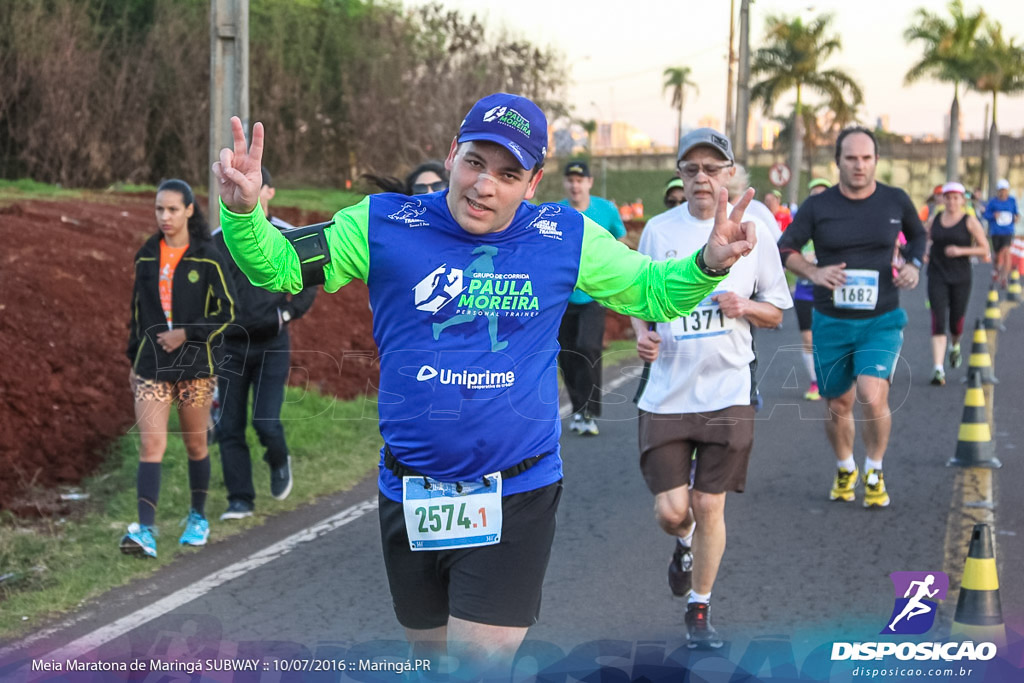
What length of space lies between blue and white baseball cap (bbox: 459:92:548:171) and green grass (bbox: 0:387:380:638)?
11.0 ft

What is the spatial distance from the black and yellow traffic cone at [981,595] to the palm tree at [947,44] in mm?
60789

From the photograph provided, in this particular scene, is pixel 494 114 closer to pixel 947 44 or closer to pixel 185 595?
pixel 185 595

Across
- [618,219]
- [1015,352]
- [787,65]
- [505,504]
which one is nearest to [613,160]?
[787,65]

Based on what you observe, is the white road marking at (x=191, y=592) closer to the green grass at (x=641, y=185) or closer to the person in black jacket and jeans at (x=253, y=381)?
the person in black jacket and jeans at (x=253, y=381)

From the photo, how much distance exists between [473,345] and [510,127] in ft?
2.07

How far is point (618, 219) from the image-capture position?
982 centimetres

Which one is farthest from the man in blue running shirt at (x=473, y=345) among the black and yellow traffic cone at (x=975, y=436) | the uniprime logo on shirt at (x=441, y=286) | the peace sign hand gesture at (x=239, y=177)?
the black and yellow traffic cone at (x=975, y=436)

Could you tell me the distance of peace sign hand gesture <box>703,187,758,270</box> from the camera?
3424 mm

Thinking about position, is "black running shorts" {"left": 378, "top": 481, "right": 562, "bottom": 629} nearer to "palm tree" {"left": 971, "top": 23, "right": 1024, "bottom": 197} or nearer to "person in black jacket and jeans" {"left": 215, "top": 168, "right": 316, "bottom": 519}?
"person in black jacket and jeans" {"left": 215, "top": 168, "right": 316, "bottom": 519}

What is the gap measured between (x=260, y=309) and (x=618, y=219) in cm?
338

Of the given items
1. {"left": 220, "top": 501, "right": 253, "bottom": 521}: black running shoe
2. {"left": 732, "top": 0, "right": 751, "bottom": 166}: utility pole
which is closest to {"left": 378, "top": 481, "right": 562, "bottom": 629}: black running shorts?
{"left": 220, "top": 501, "right": 253, "bottom": 521}: black running shoe

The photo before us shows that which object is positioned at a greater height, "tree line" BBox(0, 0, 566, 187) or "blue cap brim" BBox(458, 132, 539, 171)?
"tree line" BBox(0, 0, 566, 187)

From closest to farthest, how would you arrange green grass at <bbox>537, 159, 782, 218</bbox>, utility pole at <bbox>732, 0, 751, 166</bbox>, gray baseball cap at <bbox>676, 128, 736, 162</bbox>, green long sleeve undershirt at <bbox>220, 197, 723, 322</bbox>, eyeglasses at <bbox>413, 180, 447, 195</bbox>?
green long sleeve undershirt at <bbox>220, 197, 723, 322</bbox>, gray baseball cap at <bbox>676, 128, 736, 162</bbox>, eyeglasses at <bbox>413, 180, 447, 195</bbox>, utility pole at <bbox>732, 0, 751, 166</bbox>, green grass at <bbox>537, 159, 782, 218</bbox>

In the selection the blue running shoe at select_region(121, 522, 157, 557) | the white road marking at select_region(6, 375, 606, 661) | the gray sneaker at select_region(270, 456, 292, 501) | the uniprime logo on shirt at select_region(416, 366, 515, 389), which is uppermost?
the uniprime logo on shirt at select_region(416, 366, 515, 389)
